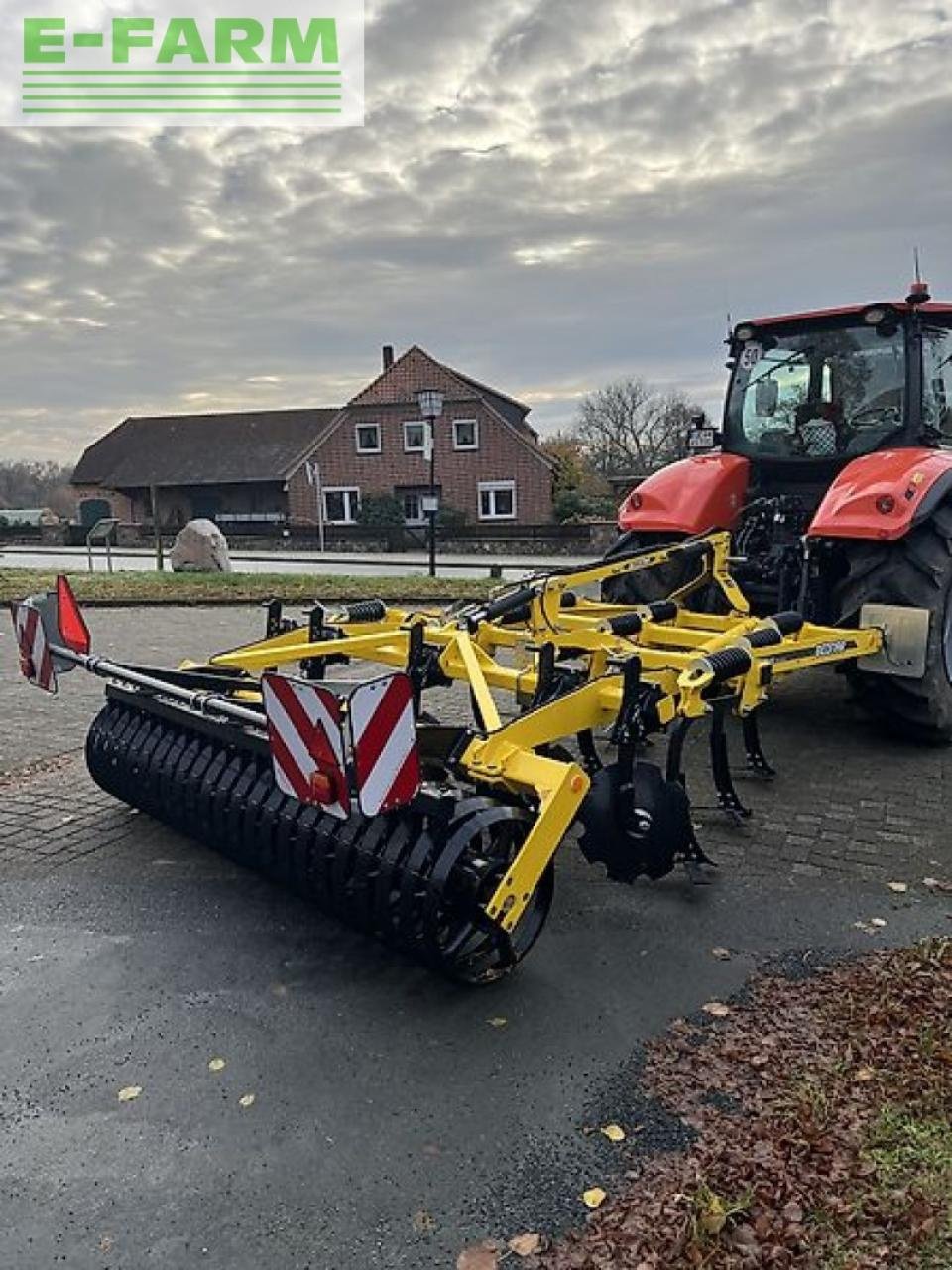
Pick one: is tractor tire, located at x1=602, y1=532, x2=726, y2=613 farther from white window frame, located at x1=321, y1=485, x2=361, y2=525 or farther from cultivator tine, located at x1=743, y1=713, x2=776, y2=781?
white window frame, located at x1=321, y1=485, x2=361, y2=525

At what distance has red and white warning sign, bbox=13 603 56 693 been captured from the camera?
175 inches

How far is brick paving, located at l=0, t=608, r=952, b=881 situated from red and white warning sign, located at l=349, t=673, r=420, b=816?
68.2 inches

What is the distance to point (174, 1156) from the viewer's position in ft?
7.85

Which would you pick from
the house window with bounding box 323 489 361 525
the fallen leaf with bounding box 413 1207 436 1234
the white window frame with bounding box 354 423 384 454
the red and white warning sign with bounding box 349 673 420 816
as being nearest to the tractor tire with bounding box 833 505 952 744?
the red and white warning sign with bounding box 349 673 420 816

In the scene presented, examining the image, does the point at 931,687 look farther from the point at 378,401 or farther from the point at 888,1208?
the point at 378,401

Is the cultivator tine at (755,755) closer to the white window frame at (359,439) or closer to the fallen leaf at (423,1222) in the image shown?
the fallen leaf at (423,1222)

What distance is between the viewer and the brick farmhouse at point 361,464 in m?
37.2

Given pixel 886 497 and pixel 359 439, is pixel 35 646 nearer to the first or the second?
pixel 886 497

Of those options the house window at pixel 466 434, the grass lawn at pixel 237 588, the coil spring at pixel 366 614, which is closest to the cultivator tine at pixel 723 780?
the coil spring at pixel 366 614

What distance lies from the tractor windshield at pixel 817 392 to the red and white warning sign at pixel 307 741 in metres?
4.45

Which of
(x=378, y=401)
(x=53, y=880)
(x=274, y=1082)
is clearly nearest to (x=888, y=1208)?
(x=274, y=1082)

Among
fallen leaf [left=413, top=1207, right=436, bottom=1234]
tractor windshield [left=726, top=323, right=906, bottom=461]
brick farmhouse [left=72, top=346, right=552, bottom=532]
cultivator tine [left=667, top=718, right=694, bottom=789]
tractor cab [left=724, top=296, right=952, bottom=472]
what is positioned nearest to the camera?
fallen leaf [left=413, top=1207, right=436, bottom=1234]

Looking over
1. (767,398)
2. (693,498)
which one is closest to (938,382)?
(767,398)

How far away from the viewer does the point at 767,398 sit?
657 cm
